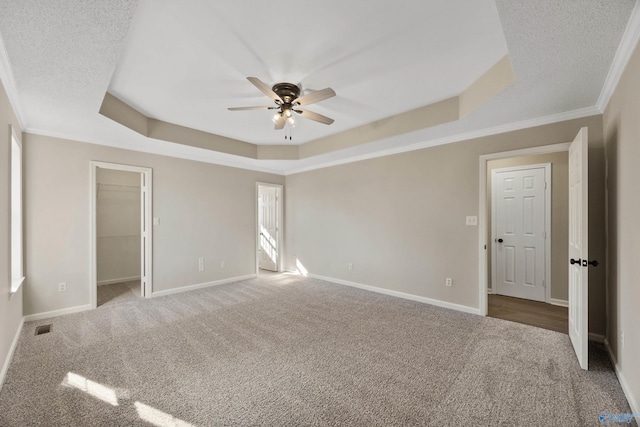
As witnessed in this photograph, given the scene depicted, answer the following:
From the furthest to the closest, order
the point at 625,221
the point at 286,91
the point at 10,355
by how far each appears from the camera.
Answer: the point at 286,91, the point at 10,355, the point at 625,221

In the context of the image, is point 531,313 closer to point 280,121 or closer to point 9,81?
point 280,121

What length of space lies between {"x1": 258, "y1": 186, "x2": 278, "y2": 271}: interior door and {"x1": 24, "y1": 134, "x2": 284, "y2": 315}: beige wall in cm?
59

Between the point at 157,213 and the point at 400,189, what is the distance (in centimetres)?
400

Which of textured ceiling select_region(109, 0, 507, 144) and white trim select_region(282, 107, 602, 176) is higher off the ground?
textured ceiling select_region(109, 0, 507, 144)

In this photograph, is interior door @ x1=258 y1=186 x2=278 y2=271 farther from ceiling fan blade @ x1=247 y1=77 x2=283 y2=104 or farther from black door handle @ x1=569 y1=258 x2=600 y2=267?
black door handle @ x1=569 y1=258 x2=600 y2=267

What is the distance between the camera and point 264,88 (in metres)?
2.35

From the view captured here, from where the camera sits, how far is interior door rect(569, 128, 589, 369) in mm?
2219

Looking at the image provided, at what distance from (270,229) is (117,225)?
10.3ft

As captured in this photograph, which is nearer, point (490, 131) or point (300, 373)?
point (300, 373)

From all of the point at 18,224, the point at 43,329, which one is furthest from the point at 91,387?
the point at 18,224

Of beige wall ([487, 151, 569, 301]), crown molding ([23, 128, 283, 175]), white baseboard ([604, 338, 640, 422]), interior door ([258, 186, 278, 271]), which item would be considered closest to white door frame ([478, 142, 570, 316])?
white baseboard ([604, 338, 640, 422])

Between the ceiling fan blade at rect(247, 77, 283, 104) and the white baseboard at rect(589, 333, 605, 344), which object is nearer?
the ceiling fan blade at rect(247, 77, 283, 104)

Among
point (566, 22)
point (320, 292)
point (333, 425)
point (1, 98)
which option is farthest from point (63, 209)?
point (566, 22)

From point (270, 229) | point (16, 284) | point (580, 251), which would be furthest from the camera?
point (270, 229)
